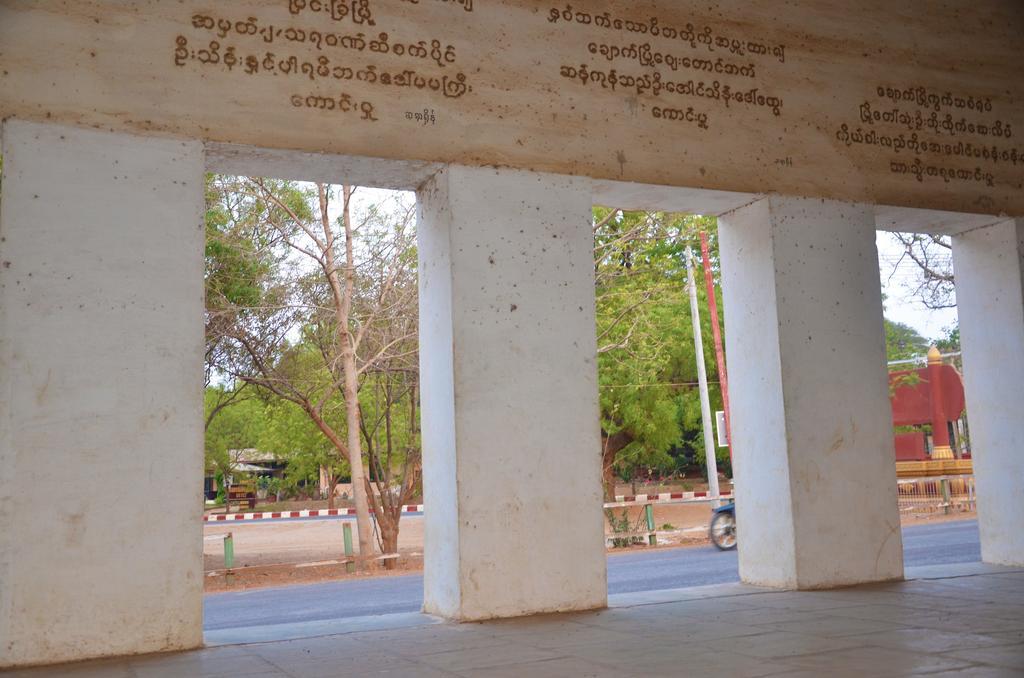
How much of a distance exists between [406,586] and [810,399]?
6418 millimetres

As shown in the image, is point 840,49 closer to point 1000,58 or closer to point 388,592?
point 1000,58

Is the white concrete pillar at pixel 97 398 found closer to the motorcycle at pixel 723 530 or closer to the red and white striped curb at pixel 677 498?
the motorcycle at pixel 723 530

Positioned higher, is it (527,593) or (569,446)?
(569,446)

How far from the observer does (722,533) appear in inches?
594

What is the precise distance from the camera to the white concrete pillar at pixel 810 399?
7102 mm

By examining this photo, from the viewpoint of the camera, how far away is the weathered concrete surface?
5.60m

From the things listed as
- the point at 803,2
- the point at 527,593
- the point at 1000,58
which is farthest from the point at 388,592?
the point at 1000,58

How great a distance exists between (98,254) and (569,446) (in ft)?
10.1

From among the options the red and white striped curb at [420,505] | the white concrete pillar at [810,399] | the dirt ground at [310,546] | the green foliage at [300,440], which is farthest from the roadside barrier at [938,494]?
the white concrete pillar at [810,399]

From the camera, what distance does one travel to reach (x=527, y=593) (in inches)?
239

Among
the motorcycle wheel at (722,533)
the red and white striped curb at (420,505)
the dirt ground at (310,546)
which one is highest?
the red and white striped curb at (420,505)

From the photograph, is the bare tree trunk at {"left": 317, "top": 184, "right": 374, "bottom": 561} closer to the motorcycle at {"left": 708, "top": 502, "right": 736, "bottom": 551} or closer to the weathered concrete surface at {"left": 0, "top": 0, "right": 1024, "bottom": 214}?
the motorcycle at {"left": 708, "top": 502, "right": 736, "bottom": 551}

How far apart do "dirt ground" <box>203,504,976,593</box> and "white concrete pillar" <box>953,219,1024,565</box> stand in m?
8.52

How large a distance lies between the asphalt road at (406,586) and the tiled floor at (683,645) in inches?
135
